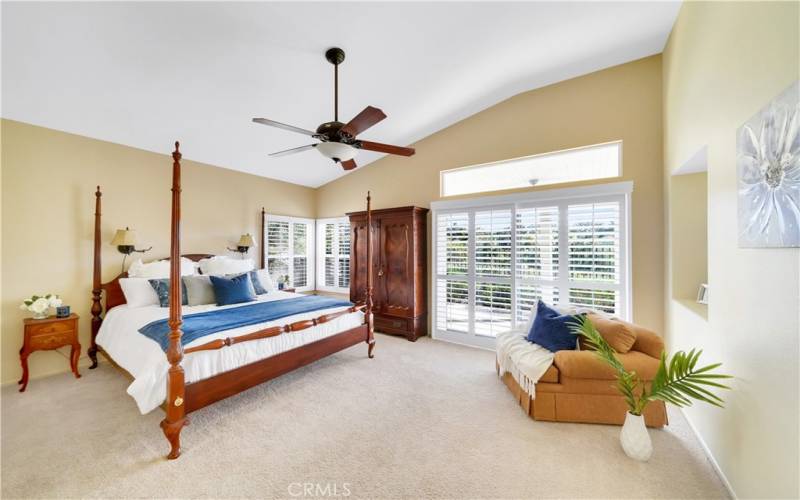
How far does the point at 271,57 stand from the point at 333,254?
3747 millimetres

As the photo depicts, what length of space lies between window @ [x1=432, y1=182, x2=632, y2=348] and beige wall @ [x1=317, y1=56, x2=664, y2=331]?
19 cm

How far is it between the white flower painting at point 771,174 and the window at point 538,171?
187 cm

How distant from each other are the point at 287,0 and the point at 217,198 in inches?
132

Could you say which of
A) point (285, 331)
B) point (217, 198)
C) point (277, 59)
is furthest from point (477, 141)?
point (217, 198)

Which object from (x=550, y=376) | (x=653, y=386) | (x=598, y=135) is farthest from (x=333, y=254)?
(x=653, y=386)

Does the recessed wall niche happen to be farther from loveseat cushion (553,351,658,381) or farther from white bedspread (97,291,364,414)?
white bedspread (97,291,364,414)

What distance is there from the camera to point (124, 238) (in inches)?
138

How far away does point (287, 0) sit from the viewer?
2.05 m

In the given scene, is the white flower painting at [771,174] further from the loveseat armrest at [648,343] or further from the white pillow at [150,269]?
the white pillow at [150,269]

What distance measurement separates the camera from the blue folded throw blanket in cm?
230

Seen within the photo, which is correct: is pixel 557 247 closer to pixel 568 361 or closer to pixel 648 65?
pixel 568 361

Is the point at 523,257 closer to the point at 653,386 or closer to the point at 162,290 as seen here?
the point at 653,386

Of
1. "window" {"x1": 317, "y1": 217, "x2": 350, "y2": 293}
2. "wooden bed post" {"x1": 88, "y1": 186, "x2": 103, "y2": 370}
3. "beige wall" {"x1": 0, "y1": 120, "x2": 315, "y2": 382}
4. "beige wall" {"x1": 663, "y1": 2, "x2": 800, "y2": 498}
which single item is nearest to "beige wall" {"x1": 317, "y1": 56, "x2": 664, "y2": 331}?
"beige wall" {"x1": 663, "y1": 2, "x2": 800, "y2": 498}

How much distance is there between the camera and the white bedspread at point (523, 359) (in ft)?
7.76
